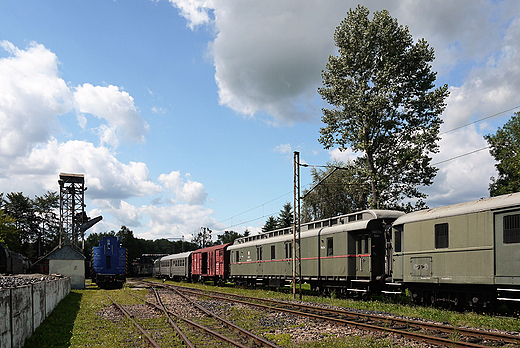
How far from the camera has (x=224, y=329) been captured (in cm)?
1223

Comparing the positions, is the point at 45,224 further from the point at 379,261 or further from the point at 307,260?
the point at 379,261

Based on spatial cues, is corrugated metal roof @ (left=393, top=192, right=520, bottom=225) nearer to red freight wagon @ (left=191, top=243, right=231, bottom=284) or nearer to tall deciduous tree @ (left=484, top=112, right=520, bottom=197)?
red freight wagon @ (left=191, top=243, right=231, bottom=284)

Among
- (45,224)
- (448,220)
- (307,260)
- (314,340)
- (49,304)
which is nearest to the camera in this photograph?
(314,340)

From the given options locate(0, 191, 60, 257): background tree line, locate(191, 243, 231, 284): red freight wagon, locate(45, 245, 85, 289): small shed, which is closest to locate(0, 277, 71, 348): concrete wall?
locate(45, 245, 85, 289): small shed

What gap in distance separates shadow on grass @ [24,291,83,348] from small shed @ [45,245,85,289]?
1549cm

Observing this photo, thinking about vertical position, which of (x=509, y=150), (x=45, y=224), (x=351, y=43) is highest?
(x=351, y=43)

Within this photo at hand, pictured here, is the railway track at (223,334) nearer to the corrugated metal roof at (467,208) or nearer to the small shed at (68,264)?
the corrugated metal roof at (467,208)

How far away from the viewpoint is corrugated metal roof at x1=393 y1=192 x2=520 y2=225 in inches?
478

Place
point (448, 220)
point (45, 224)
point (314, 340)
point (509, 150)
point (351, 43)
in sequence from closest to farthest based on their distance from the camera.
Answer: point (314, 340), point (448, 220), point (351, 43), point (509, 150), point (45, 224)

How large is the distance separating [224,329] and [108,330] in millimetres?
3585

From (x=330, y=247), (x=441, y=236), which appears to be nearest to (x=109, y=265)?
(x=330, y=247)

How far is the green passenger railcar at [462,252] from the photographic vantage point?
11930 millimetres

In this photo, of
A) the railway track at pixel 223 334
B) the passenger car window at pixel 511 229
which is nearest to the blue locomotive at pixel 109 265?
the railway track at pixel 223 334

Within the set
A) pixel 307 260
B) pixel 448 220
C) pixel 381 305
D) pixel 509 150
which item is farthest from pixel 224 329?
pixel 509 150
